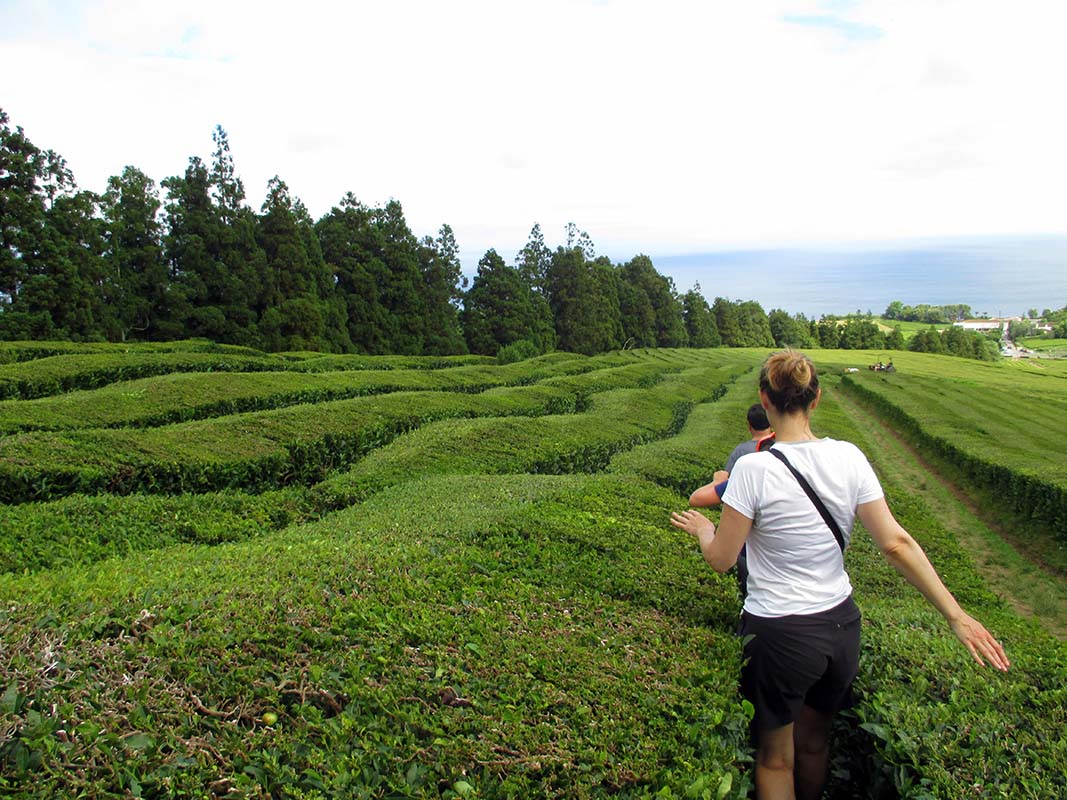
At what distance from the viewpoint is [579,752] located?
258 cm

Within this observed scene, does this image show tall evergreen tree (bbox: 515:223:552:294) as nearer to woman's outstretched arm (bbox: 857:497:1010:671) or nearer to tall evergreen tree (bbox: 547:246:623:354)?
tall evergreen tree (bbox: 547:246:623:354)

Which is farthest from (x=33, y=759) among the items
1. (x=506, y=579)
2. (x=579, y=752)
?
(x=506, y=579)

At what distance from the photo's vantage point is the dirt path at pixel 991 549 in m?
8.60

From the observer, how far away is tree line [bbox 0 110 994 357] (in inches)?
1104

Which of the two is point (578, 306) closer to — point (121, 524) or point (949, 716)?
point (121, 524)

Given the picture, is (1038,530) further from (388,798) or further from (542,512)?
(388,798)

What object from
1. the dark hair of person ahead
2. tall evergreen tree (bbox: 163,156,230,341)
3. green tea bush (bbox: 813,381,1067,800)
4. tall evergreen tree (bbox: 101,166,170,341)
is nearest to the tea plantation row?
the dark hair of person ahead

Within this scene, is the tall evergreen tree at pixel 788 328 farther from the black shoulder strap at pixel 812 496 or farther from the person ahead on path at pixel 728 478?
the black shoulder strap at pixel 812 496

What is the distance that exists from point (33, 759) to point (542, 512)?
3834mm

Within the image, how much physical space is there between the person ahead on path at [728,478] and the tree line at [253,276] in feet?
103

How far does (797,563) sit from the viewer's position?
2.83 meters

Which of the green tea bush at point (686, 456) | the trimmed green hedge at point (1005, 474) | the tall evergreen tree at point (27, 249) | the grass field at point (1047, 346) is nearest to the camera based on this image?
the green tea bush at point (686, 456)

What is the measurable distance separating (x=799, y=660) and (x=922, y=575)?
630 millimetres

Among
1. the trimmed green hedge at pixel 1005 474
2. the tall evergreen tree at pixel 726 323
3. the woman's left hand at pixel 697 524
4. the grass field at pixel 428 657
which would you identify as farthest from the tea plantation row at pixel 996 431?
the tall evergreen tree at pixel 726 323
